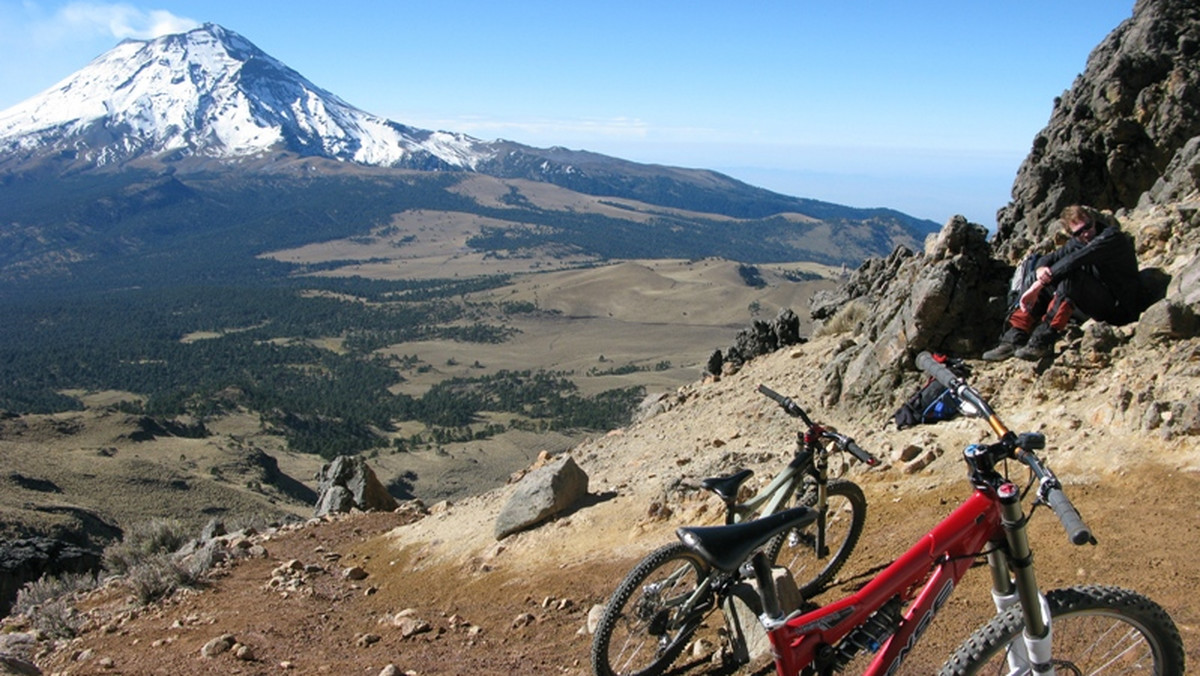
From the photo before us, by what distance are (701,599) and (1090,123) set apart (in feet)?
48.2

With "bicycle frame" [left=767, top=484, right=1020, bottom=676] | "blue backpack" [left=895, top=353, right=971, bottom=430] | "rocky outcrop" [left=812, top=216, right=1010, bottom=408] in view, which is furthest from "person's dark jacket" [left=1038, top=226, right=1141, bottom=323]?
"bicycle frame" [left=767, top=484, right=1020, bottom=676]

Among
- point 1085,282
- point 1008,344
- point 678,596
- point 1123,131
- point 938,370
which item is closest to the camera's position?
point 938,370

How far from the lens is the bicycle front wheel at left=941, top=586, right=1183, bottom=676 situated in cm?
334

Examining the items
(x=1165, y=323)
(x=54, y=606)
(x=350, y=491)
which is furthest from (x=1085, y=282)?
(x=54, y=606)

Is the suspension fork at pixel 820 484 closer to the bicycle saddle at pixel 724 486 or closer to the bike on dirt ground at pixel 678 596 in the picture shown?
the bike on dirt ground at pixel 678 596

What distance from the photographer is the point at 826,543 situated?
20.2ft

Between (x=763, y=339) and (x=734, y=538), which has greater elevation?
(x=734, y=538)

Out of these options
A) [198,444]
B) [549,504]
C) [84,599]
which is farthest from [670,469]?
[198,444]

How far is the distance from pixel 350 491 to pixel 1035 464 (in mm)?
12516

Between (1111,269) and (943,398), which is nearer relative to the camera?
(943,398)

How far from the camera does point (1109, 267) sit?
8.79m

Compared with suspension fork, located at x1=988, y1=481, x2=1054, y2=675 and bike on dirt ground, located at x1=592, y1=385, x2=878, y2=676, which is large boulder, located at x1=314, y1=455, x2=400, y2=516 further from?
suspension fork, located at x1=988, y1=481, x2=1054, y2=675

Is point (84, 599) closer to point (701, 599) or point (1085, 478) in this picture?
point (701, 599)

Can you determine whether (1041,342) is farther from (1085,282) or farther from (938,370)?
(938,370)
